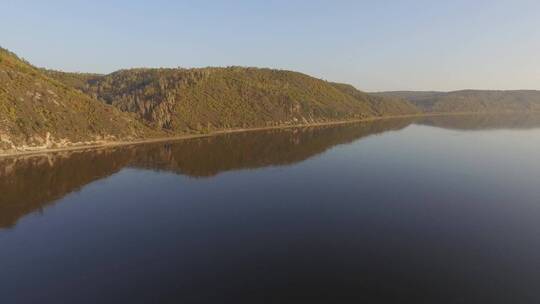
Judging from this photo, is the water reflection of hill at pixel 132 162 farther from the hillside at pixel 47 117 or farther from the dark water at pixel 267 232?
A: the hillside at pixel 47 117

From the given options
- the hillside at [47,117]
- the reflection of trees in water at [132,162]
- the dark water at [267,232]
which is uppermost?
the hillside at [47,117]

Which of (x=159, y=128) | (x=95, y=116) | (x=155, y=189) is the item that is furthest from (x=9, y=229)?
(x=159, y=128)

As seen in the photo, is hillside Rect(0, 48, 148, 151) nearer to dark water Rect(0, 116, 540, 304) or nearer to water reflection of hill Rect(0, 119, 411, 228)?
water reflection of hill Rect(0, 119, 411, 228)

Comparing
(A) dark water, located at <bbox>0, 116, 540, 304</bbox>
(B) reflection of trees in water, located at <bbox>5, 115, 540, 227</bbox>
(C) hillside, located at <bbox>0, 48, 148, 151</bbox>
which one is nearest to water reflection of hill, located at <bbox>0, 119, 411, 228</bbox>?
(B) reflection of trees in water, located at <bbox>5, 115, 540, 227</bbox>

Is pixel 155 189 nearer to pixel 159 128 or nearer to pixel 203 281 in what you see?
pixel 203 281

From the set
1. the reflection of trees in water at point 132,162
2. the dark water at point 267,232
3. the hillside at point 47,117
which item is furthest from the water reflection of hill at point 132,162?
the hillside at point 47,117

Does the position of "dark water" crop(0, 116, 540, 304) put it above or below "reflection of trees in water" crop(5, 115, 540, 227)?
below

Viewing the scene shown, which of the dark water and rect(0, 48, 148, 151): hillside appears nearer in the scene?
the dark water
